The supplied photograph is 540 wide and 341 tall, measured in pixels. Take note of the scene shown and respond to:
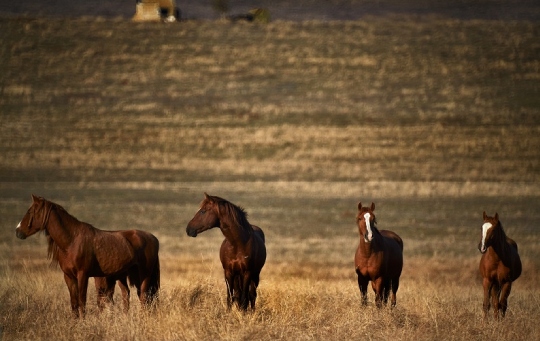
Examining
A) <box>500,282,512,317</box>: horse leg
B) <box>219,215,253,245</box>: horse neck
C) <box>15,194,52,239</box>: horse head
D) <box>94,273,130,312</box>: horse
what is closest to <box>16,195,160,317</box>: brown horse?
<box>15,194,52,239</box>: horse head

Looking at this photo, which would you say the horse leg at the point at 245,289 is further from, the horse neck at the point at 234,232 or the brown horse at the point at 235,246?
the horse neck at the point at 234,232

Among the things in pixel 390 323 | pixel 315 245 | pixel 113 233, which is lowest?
pixel 315 245

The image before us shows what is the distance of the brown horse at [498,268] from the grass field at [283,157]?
24 centimetres

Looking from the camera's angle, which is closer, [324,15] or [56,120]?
[56,120]

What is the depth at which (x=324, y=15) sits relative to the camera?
62.8m

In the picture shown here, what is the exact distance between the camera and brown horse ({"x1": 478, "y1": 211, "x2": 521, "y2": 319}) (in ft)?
43.7

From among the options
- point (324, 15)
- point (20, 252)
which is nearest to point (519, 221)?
point (20, 252)

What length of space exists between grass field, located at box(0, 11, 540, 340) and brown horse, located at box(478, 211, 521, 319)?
236 millimetres

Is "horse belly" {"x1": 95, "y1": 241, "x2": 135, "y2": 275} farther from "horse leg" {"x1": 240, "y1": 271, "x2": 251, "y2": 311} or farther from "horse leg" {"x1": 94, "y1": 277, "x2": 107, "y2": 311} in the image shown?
"horse leg" {"x1": 240, "y1": 271, "x2": 251, "y2": 311}

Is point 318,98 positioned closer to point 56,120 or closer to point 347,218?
point 56,120

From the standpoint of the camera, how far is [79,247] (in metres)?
12.4

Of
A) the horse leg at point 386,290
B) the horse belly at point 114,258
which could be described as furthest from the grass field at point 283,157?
the horse belly at point 114,258

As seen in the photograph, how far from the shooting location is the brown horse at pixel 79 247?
40.3 ft

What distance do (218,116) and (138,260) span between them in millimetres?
30199
